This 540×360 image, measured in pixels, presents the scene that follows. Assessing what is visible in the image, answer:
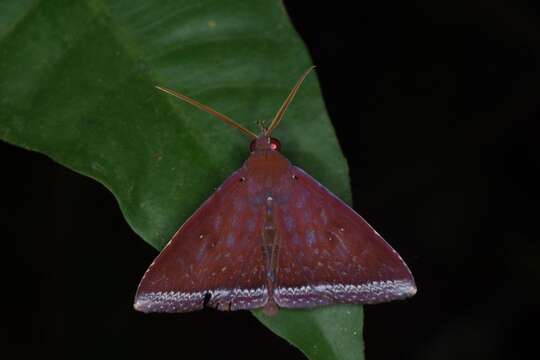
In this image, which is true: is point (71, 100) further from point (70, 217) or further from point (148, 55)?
point (70, 217)

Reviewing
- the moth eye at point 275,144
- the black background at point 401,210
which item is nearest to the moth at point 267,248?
the moth eye at point 275,144

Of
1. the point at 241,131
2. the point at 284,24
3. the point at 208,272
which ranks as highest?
the point at 284,24

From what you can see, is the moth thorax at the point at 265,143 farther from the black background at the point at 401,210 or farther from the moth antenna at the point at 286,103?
the black background at the point at 401,210

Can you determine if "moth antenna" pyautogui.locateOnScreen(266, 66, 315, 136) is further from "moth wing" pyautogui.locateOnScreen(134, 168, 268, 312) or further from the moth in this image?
"moth wing" pyautogui.locateOnScreen(134, 168, 268, 312)

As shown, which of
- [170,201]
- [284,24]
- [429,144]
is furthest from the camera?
[429,144]

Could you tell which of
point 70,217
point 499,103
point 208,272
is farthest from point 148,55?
point 499,103

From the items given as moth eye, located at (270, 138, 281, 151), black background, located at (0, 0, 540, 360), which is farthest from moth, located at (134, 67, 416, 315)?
black background, located at (0, 0, 540, 360)

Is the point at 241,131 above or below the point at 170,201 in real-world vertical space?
above

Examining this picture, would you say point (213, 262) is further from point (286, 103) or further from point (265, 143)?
point (286, 103)
